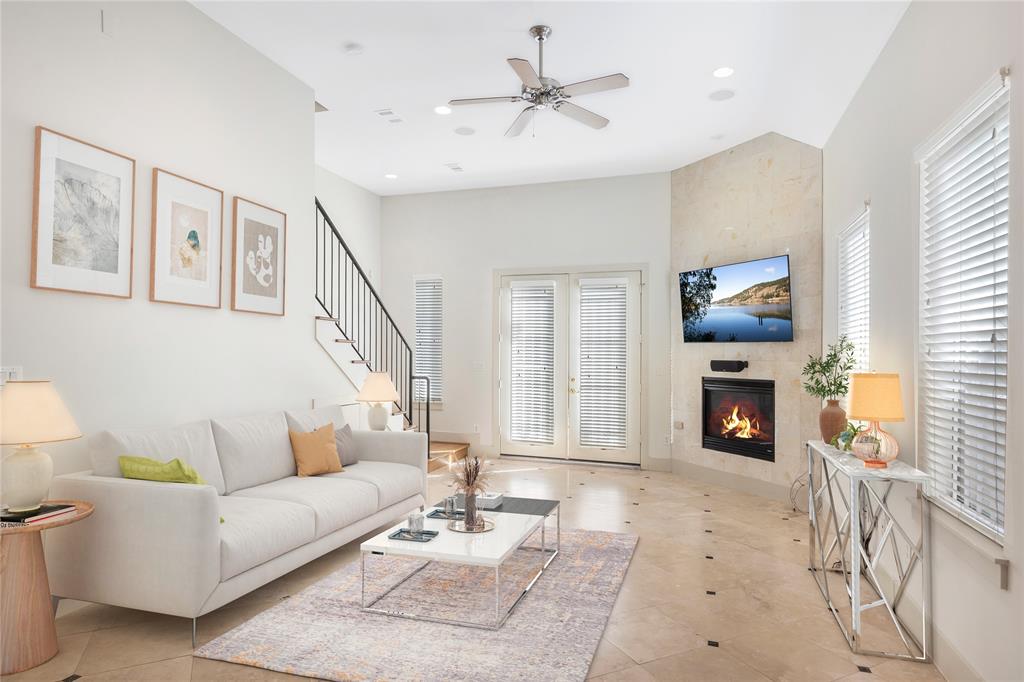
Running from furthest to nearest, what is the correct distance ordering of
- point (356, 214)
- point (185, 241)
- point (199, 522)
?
point (356, 214)
point (185, 241)
point (199, 522)

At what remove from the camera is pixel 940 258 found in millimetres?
3055

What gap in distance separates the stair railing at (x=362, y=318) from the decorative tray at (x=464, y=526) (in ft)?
10.7

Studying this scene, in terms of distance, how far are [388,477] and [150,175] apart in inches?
102

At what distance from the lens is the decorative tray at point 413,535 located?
3.53 metres

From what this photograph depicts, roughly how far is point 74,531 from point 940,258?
446 cm

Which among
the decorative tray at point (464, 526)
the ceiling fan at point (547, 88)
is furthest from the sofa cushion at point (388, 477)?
the ceiling fan at point (547, 88)

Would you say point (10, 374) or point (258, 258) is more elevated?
point (258, 258)

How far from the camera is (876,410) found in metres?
3.15

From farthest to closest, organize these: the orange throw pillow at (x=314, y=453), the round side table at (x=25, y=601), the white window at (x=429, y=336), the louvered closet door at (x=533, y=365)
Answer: the white window at (x=429, y=336), the louvered closet door at (x=533, y=365), the orange throw pillow at (x=314, y=453), the round side table at (x=25, y=601)

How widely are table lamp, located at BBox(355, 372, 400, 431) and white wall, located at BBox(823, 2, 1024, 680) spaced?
391 cm

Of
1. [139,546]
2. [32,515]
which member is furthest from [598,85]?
[32,515]

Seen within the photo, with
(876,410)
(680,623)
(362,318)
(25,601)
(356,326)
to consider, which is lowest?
(680,623)

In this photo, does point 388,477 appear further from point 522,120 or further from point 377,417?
point 522,120

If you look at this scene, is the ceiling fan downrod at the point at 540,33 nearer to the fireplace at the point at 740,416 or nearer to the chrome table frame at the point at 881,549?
the chrome table frame at the point at 881,549
